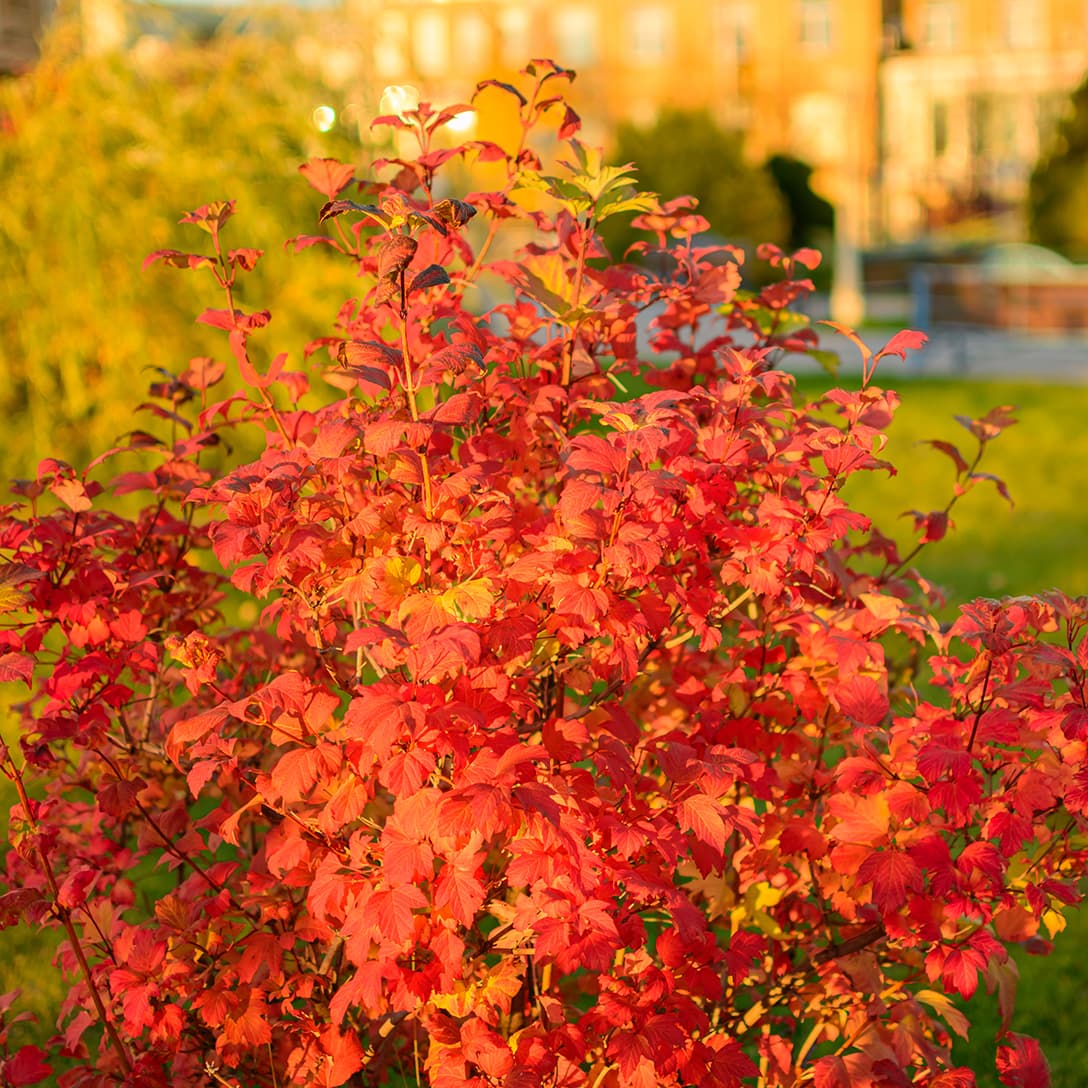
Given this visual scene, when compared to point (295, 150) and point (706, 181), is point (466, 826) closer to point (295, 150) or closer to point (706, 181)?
point (295, 150)

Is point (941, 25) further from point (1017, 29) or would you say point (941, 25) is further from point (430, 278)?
point (430, 278)

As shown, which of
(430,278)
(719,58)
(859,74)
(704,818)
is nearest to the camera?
(430,278)

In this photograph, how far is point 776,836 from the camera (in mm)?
2100

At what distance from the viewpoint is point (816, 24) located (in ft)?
130

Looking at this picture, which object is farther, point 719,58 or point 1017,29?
point 1017,29

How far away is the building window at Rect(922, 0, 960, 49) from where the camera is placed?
41.4 meters

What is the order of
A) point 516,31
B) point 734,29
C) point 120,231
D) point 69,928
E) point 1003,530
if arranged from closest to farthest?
point 69,928, point 120,231, point 1003,530, point 734,29, point 516,31

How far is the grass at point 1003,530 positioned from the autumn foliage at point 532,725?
0.38 m

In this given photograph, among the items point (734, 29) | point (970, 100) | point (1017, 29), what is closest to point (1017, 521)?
point (734, 29)

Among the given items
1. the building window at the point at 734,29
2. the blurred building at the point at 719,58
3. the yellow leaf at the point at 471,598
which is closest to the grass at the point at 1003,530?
the yellow leaf at the point at 471,598

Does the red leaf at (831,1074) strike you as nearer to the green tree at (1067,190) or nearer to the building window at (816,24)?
the green tree at (1067,190)

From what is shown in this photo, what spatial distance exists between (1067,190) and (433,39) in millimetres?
24875

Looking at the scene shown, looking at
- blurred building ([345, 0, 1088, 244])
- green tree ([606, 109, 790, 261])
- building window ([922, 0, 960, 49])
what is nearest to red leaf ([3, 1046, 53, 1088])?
green tree ([606, 109, 790, 261])

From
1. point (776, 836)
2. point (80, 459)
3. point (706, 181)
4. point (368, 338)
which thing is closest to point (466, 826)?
point (776, 836)
